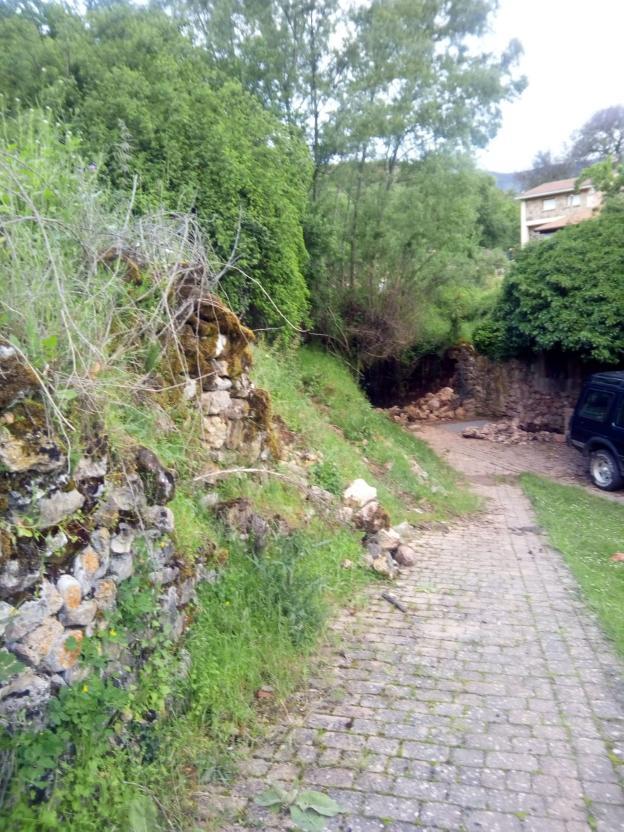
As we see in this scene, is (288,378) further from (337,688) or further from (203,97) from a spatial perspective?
(337,688)

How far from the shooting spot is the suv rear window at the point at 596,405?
1252 cm

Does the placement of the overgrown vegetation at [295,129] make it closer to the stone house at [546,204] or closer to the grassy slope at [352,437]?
the grassy slope at [352,437]

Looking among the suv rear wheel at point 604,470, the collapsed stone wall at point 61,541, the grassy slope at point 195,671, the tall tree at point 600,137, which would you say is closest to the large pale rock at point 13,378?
the collapsed stone wall at point 61,541

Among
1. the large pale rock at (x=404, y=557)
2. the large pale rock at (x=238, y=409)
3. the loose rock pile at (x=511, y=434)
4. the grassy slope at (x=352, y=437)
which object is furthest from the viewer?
the loose rock pile at (x=511, y=434)

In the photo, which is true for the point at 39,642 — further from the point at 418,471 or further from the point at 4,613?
the point at 418,471

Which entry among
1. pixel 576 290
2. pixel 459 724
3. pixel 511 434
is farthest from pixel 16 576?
pixel 511 434

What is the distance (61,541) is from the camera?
3.09m

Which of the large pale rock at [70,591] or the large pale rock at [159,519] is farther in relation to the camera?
the large pale rock at [159,519]

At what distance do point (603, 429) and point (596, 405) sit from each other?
555 mm

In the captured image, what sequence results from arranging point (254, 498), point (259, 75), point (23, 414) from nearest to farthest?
point (23, 414)
point (254, 498)
point (259, 75)

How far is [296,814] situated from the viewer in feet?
10.7

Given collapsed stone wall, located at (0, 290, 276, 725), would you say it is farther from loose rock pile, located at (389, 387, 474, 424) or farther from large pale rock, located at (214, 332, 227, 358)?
loose rock pile, located at (389, 387, 474, 424)

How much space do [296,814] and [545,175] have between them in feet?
187

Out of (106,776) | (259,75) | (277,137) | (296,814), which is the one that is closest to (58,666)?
(106,776)
